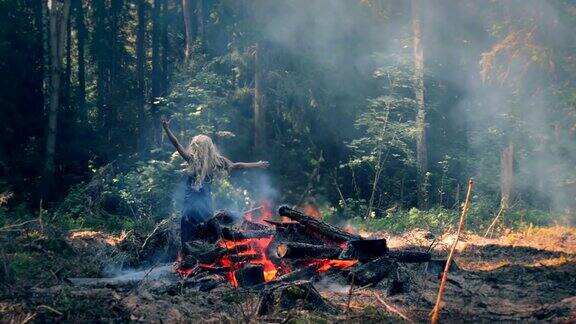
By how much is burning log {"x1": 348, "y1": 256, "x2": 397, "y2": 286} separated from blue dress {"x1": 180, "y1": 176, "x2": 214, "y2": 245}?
2.96 meters

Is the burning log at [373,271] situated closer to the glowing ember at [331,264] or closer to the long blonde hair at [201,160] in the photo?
the glowing ember at [331,264]

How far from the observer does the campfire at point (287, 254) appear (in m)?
7.69

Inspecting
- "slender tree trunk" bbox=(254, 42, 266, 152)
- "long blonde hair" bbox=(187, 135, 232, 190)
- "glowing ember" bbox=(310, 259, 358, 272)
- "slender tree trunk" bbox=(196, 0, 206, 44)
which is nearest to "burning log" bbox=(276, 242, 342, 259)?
"glowing ember" bbox=(310, 259, 358, 272)

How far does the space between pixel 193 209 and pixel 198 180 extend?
0.57 metres

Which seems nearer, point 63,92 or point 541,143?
point 541,143

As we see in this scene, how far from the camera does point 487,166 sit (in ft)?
70.8

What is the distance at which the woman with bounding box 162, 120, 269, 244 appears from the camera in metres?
8.95

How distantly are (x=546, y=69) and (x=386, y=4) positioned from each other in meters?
7.61

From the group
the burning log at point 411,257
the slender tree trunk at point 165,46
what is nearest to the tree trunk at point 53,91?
the slender tree trunk at point 165,46

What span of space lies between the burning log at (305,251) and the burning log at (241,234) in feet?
2.49

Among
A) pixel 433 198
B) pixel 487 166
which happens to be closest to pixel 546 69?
pixel 487 166

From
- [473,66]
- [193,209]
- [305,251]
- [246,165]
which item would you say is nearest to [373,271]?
[305,251]

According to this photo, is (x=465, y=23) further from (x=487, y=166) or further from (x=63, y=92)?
(x=63, y=92)

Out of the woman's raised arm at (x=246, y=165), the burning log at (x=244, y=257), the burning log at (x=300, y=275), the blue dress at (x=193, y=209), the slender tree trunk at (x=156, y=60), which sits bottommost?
the burning log at (x=300, y=275)
